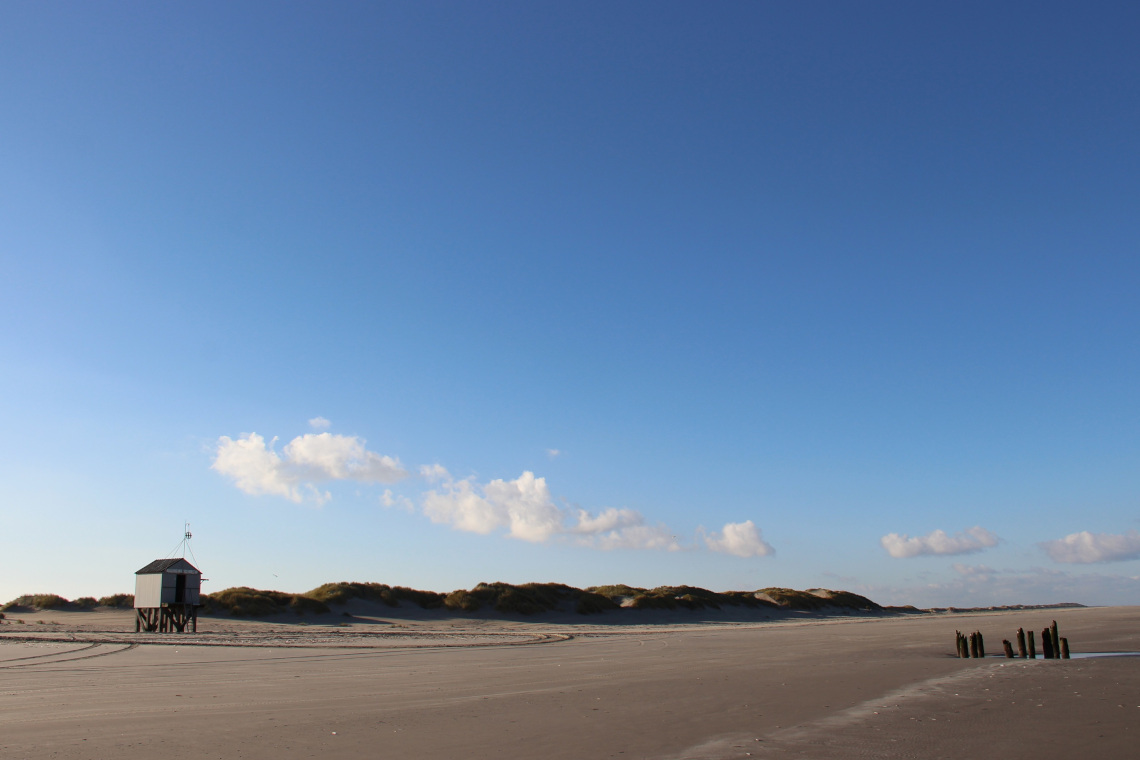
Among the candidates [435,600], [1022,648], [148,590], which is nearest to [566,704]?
[1022,648]

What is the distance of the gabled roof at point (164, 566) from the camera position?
44156 mm

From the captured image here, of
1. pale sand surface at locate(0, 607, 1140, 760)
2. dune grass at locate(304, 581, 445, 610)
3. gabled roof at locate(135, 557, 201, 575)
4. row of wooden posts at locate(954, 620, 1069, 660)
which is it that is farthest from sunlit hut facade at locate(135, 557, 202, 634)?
row of wooden posts at locate(954, 620, 1069, 660)

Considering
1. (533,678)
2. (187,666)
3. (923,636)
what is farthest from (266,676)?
(923,636)

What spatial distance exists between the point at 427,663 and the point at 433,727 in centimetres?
1185

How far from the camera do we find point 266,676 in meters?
18.5

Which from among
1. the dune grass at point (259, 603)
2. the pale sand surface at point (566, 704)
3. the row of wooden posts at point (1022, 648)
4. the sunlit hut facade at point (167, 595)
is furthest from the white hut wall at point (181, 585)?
the row of wooden posts at point (1022, 648)

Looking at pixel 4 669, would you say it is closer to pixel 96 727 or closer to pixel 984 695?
pixel 96 727

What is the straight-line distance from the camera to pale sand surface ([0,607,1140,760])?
9867 millimetres

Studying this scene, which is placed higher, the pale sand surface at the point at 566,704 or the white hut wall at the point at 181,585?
the white hut wall at the point at 181,585

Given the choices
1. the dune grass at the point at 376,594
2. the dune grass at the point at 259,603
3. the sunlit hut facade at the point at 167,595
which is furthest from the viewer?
the dune grass at the point at 376,594

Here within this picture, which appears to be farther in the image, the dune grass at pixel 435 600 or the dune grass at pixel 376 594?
the dune grass at pixel 376 594

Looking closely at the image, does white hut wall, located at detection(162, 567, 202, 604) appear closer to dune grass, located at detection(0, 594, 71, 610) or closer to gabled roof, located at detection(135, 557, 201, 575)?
gabled roof, located at detection(135, 557, 201, 575)

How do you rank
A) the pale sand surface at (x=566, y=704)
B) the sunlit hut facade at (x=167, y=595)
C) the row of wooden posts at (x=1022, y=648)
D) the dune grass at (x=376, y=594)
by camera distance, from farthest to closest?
the dune grass at (x=376, y=594)
the sunlit hut facade at (x=167, y=595)
the row of wooden posts at (x=1022, y=648)
the pale sand surface at (x=566, y=704)

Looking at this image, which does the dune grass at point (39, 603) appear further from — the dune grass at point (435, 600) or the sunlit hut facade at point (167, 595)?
the sunlit hut facade at point (167, 595)
